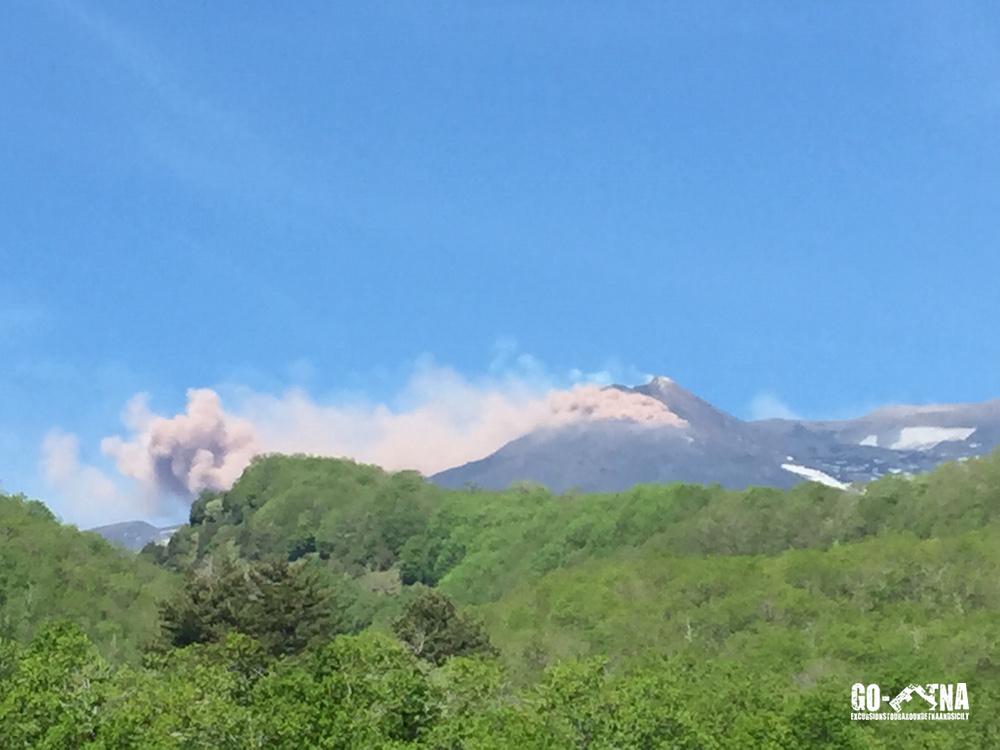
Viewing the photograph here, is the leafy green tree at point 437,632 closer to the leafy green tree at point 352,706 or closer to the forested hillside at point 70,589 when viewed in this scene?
the leafy green tree at point 352,706

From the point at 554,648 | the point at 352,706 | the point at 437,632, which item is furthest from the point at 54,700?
the point at 554,648

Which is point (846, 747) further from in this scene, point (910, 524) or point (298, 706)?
point (910, 524)

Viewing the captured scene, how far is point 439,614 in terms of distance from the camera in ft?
361

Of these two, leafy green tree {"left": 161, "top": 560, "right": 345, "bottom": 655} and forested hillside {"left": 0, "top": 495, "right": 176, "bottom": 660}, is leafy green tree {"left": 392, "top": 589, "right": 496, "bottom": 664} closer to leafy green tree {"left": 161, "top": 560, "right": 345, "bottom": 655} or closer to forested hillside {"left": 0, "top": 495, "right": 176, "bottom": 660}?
leafy green tree {"left": 161, "top": 560, "right": 345, "bottom": 655}

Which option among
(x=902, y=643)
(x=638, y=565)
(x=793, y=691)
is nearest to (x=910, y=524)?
(x=638, y=565)

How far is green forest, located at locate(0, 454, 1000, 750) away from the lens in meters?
58.7

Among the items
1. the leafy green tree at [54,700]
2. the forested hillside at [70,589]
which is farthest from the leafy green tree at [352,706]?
the forested hillside at [70,589]

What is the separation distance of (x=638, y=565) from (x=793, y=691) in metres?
86.9
